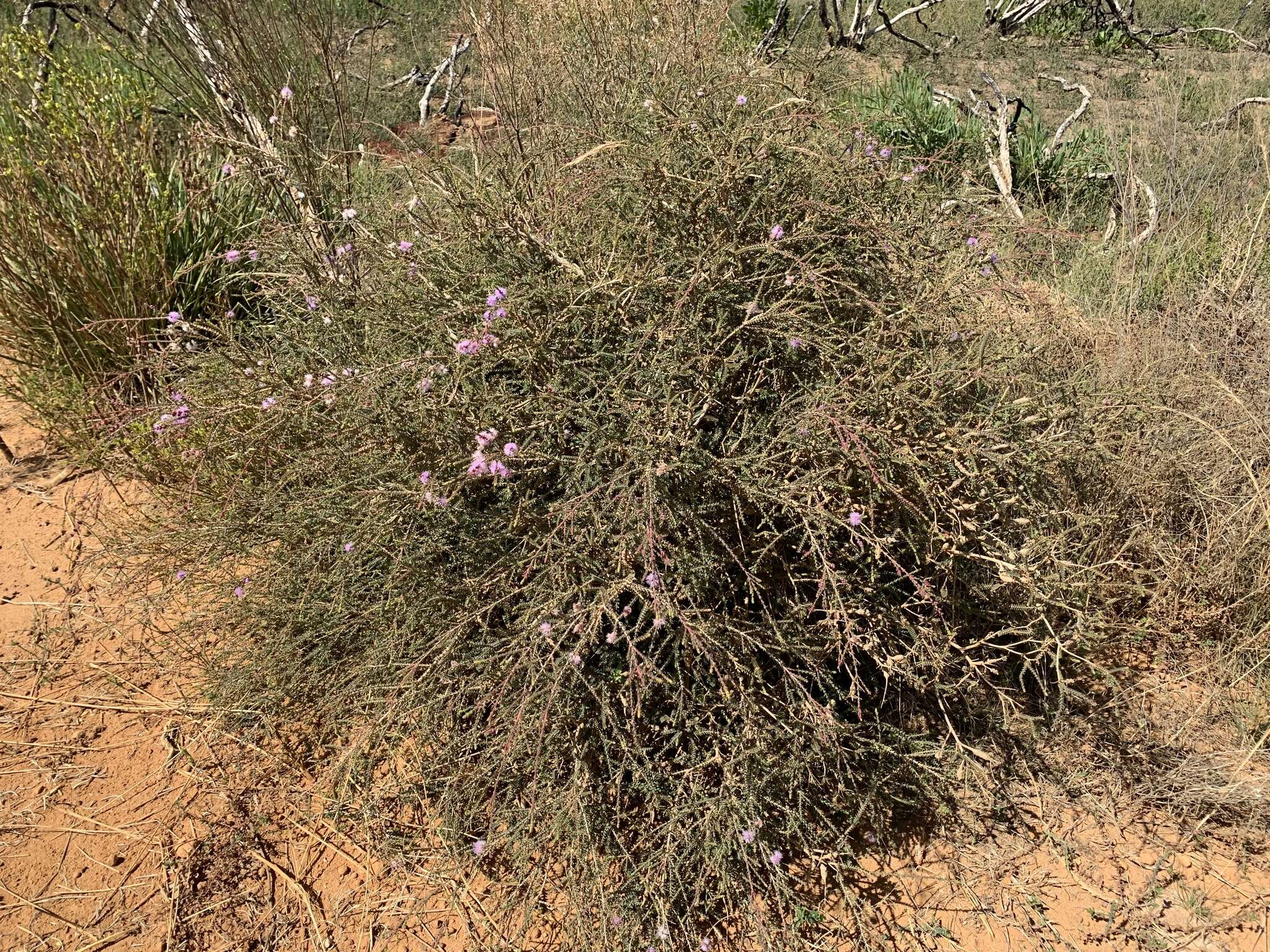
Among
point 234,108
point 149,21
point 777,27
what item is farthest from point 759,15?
point 234,108

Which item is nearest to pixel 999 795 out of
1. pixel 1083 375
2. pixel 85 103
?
pixel 1083 375

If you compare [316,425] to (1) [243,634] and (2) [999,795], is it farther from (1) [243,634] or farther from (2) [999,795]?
(2) [999,795]

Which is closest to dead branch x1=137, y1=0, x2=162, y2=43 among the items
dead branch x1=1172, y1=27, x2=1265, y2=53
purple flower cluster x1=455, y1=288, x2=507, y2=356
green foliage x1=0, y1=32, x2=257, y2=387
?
green foliage x1=0, y1=32, x2=257, y2=387

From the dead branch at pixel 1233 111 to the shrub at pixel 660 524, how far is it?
9.86 feet

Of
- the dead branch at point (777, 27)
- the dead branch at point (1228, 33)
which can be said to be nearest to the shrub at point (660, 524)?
the dead branch at point (777, 27)

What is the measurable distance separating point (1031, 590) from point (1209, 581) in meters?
0.97

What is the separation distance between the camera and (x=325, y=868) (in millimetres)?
2314

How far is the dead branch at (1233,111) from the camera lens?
171 inches

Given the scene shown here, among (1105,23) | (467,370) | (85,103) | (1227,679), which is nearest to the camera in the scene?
(467,370)

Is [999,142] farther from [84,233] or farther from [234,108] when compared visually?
[84,233]

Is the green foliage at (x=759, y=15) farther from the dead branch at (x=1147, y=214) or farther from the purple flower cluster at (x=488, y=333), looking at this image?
the purple flower cluster at (x=488, y=333)

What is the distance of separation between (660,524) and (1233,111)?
530 centimetres

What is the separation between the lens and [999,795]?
2391mm

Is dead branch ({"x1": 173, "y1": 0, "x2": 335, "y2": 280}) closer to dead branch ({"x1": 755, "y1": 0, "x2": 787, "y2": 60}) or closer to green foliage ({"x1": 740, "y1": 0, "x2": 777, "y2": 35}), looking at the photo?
dead branch ({"x1": 755, "y1": 0, "x2": 787, "y2": 60})
